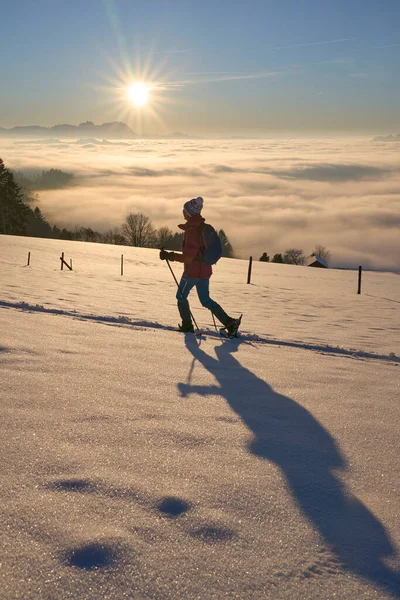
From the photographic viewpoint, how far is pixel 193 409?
3326mm

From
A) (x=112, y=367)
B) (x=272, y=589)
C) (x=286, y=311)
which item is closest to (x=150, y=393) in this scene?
(x=112, y=367)

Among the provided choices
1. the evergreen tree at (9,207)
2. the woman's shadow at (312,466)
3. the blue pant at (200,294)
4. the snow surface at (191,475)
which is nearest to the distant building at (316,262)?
the evergreen tree at (9,207)

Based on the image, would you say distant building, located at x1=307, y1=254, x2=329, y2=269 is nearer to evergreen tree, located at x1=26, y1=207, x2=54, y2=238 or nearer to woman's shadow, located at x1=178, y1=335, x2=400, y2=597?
evergreen tree, located at x1=26, y1=207, x2=54, y2=238

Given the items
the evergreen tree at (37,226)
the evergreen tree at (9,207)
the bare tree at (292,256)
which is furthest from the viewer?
the bare tree at (292,256)

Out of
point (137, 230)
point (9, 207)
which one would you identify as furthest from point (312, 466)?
point (137, 230)

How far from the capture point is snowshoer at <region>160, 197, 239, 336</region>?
6.63 m

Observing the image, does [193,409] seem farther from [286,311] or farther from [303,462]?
[286,311]

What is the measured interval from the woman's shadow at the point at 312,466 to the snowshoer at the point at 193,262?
2402 millimetres

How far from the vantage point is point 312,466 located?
257cm

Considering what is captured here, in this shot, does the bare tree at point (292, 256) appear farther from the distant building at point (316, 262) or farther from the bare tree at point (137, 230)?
the bare tree at point (137, 230)

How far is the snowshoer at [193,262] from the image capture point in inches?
261

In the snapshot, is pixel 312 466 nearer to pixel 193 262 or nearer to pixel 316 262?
pixel 193 262

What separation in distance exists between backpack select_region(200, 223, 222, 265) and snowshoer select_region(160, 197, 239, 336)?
0.10 feet

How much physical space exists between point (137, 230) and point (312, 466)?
9732 centimetres
